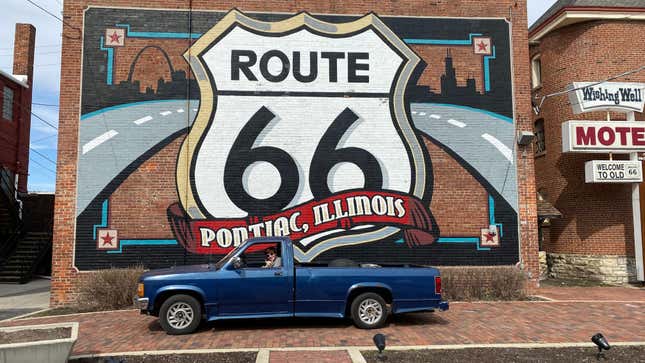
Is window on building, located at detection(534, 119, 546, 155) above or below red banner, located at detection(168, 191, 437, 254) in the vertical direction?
above

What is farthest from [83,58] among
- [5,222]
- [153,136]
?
[5,222]

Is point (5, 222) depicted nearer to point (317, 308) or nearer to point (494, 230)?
point (317, 308)

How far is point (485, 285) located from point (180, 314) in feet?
24.7

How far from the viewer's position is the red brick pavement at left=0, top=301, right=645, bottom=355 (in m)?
7.32

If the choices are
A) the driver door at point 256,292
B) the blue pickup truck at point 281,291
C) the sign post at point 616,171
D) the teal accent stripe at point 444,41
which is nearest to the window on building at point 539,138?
the sign post at point 616,171

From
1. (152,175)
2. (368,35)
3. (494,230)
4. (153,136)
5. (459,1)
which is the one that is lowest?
(494,230)

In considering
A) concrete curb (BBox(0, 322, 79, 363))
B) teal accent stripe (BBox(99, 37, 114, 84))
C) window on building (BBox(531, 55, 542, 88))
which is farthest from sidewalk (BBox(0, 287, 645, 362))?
window on building (BBox(531, 55, 542, 88))

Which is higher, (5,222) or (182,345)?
(5,222)

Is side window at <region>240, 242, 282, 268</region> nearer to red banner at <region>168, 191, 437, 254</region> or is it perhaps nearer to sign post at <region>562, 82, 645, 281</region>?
red banner at <region>168, 191, 437, 254</region>

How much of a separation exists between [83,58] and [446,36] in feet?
32.3

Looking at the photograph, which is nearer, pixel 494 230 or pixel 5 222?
pixel 494 230

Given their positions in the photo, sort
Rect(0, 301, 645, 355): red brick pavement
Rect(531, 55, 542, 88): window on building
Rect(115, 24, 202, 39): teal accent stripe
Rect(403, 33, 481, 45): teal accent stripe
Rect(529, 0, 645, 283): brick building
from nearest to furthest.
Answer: Rect(0, 301, 645, 355): red brick pavement
Rect(115, 24, 202, 39): teal accent stripe
Rect(403, 33, 481, 45): teal accent stripe
Rect(529, 0, 645, 283): brick building
Rect(531, 55, 542, 88): window on building

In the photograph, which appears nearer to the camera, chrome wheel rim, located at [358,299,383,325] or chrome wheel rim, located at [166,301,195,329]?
chrome wheel rim, located at [166,301,195,329]

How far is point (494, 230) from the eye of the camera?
40.7 feet
